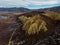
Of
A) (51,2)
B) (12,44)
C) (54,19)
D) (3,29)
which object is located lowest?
(12,44)

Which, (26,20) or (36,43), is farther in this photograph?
(26,20)

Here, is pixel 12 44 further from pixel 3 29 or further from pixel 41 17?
pixel 41 17

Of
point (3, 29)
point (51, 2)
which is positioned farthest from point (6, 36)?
point (51, 2)

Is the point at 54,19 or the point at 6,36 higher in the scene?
the point at 54,19

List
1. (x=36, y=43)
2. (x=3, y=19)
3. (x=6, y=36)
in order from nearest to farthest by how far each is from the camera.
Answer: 1. (x=36, y=43)
2. (x=6, y=36)
3. (x=3, y=19)

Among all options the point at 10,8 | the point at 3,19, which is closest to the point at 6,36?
the point at 3,19

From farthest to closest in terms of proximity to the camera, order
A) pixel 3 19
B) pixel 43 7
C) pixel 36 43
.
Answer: pixel 43 7, pixel 3 19, pixel 36 43

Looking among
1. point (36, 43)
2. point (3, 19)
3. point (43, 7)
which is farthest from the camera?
point (43, 7)

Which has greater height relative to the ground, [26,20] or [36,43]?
[26,20]

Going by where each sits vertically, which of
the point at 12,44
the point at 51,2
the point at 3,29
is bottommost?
the point at 12,44

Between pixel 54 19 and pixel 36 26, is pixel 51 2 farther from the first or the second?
pixel 36 26
